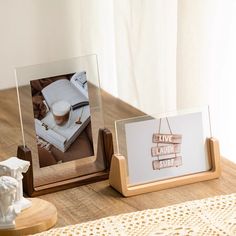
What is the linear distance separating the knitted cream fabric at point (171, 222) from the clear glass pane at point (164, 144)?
13cm

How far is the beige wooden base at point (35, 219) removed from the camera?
1.65 metres

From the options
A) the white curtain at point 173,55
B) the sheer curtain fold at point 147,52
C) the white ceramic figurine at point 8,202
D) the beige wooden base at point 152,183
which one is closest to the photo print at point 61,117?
the beige wooden base at point 152,183

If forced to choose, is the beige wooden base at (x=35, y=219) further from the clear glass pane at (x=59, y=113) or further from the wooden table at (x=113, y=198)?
the clear glass pane at (x=59, y=113)

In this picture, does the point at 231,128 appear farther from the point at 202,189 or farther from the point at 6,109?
the point at 6,109

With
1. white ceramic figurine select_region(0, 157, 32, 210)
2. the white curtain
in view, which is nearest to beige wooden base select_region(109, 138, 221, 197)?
white ceramic figurine select_region(0, 157, 32, 210)

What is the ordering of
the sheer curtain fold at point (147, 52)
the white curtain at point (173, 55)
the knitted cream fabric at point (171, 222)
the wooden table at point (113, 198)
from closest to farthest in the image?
the knitted cream fabric at point (171, 222), the wooden table at point (113, 198), the white curtain at point (173, 55), the sheer curtain fold at point (147, 52)

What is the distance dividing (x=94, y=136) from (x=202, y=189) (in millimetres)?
290

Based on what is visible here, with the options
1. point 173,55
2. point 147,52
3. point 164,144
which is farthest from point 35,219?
point 147,52

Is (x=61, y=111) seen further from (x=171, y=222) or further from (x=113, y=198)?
(x=171, y=222)

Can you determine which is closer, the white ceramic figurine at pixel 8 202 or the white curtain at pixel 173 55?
the white ceramic figurine at pixel 8 202

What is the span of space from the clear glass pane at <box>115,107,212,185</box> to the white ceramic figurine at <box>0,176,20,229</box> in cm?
28

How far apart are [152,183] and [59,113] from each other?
0.27 m

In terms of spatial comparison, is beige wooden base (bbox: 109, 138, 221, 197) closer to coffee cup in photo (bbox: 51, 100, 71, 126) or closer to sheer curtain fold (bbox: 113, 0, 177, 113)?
coffee cup in photo (bbox: 51, 100, 71, 126)

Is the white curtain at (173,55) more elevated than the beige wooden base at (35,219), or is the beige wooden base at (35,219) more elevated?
the white curtain at (173,55)
